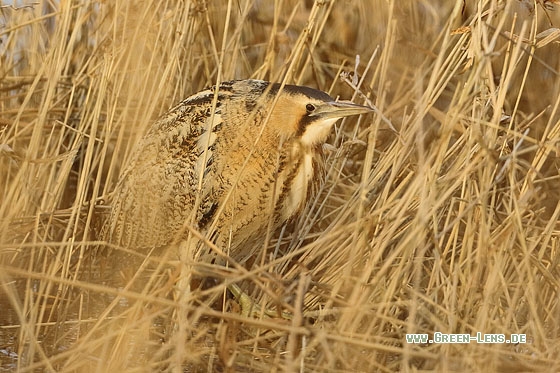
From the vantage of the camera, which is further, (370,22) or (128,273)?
(370,22)

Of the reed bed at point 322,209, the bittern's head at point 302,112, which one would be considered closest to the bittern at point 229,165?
the bittern's head at point 302,112

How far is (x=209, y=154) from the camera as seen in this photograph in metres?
3.05

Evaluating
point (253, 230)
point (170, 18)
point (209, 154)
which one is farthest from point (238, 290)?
point (170, 18)

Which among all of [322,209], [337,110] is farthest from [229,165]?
[322,209]

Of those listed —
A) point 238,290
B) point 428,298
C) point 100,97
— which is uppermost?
point 100,97

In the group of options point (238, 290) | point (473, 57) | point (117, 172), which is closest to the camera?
point (473, 57)

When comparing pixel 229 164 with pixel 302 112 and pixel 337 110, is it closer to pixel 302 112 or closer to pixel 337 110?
pixel 302 112

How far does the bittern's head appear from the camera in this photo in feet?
9.68

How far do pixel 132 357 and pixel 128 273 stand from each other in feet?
2.72

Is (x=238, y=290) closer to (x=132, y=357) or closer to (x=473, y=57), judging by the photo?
(x=132, y=357)

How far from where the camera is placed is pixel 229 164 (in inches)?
120

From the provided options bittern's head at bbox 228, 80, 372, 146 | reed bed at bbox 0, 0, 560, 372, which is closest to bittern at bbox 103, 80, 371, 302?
bittern's head at bbox 228, 80, 372, 146

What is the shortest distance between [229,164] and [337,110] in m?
0.40

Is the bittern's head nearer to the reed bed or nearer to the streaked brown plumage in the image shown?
the streaked brown plumage
